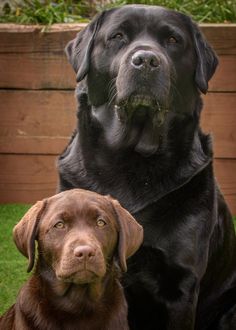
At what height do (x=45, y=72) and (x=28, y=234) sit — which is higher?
(x=28, y=234)

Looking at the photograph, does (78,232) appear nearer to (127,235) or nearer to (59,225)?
(59,225)

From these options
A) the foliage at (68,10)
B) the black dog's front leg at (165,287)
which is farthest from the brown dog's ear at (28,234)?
the foliage at (68,10)

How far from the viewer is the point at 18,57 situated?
23.4 ft

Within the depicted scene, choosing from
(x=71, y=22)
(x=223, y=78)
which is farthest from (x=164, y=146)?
(x=71, y=22)

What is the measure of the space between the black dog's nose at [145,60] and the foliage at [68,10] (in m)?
2.75

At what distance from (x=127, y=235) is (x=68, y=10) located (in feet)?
12.8

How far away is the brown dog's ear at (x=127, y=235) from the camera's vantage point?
4.40 metres

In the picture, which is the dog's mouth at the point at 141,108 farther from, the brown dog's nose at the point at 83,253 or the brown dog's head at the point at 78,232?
the brown dog's nose at the point at 83,253

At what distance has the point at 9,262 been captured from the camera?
643 centimetres

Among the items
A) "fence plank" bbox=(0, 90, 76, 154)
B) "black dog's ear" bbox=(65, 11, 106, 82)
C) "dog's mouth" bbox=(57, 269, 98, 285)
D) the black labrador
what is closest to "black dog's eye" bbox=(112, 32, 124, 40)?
the black labrador

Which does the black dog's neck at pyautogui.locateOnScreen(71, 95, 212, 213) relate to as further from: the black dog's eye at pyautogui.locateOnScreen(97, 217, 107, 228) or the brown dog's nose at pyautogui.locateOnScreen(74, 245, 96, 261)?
the brown dog's nose at pyautogui.locateOnScreen(74, 245, 96, 261)

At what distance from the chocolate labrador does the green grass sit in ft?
4.09

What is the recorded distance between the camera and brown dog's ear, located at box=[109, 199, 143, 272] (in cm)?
440

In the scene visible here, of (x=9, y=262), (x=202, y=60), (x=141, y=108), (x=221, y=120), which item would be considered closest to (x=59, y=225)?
(x=141, y=108)
